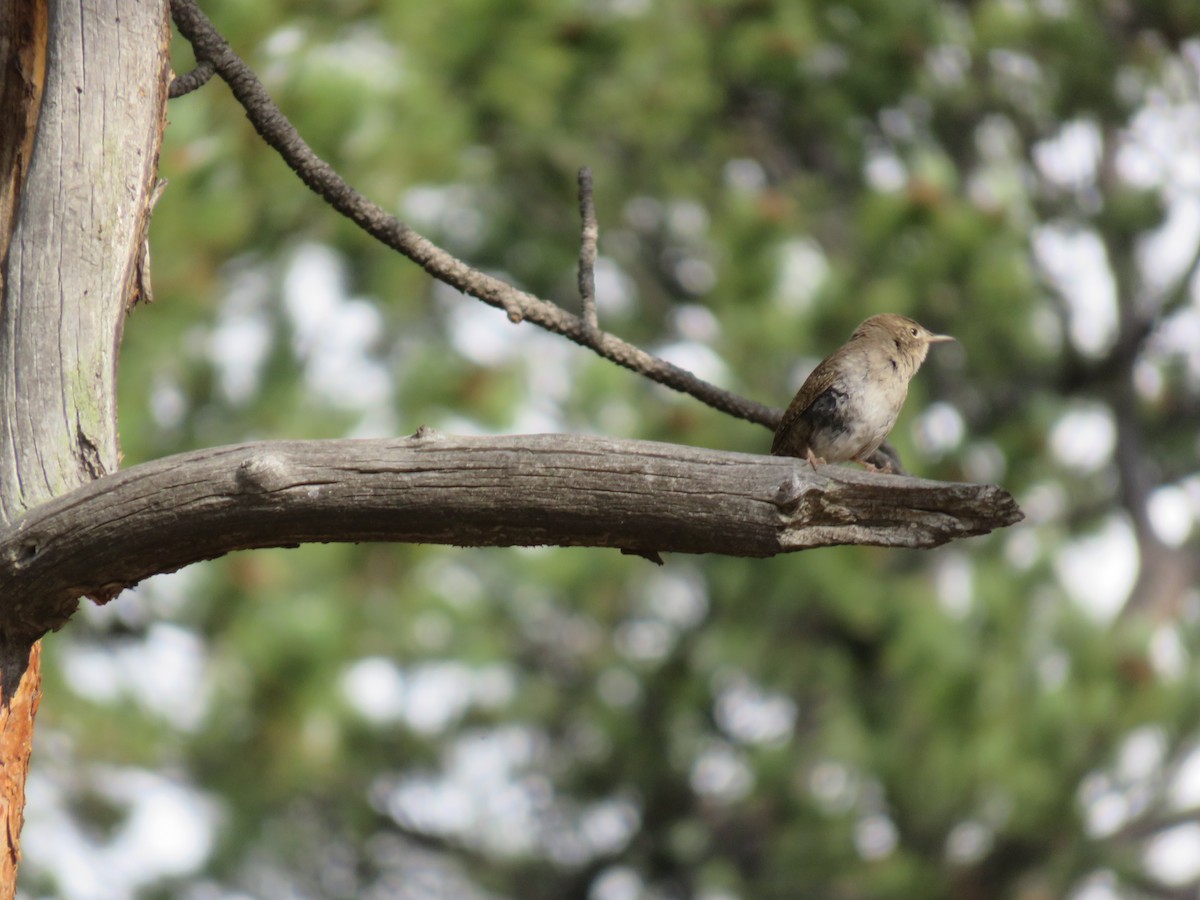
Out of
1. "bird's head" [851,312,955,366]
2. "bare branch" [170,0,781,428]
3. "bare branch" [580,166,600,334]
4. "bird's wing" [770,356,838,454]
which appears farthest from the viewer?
"bird's head" [851,312,955,366]

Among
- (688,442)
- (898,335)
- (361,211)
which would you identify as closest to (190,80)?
(361,211)

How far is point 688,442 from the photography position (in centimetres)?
672

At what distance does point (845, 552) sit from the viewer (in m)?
7.08

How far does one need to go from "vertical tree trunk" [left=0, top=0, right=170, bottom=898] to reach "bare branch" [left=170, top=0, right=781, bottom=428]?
201 millimetres

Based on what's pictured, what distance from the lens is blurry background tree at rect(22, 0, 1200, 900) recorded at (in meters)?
5.20

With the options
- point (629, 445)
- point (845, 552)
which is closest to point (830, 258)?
point (845, 552)

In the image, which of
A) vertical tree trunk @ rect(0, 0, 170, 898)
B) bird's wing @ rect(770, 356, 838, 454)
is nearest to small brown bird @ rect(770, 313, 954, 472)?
bird's wing @ rect(770, 356, 838, 454)

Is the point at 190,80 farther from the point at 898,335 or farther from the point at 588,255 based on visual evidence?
the point at 898,335

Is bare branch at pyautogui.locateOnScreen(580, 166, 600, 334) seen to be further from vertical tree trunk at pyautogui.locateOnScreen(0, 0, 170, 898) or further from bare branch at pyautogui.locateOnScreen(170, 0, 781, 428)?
vertical tree trunk at pyautogui.locateOnScreen(0, 0, 170, 898)

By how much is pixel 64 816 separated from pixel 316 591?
334cm

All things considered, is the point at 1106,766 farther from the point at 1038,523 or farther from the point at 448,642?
the point at 448,642

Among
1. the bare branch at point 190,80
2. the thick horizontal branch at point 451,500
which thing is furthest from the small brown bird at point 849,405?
the bare branch at point 190,80

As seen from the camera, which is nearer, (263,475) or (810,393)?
(263,475)

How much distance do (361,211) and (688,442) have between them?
426 cm
